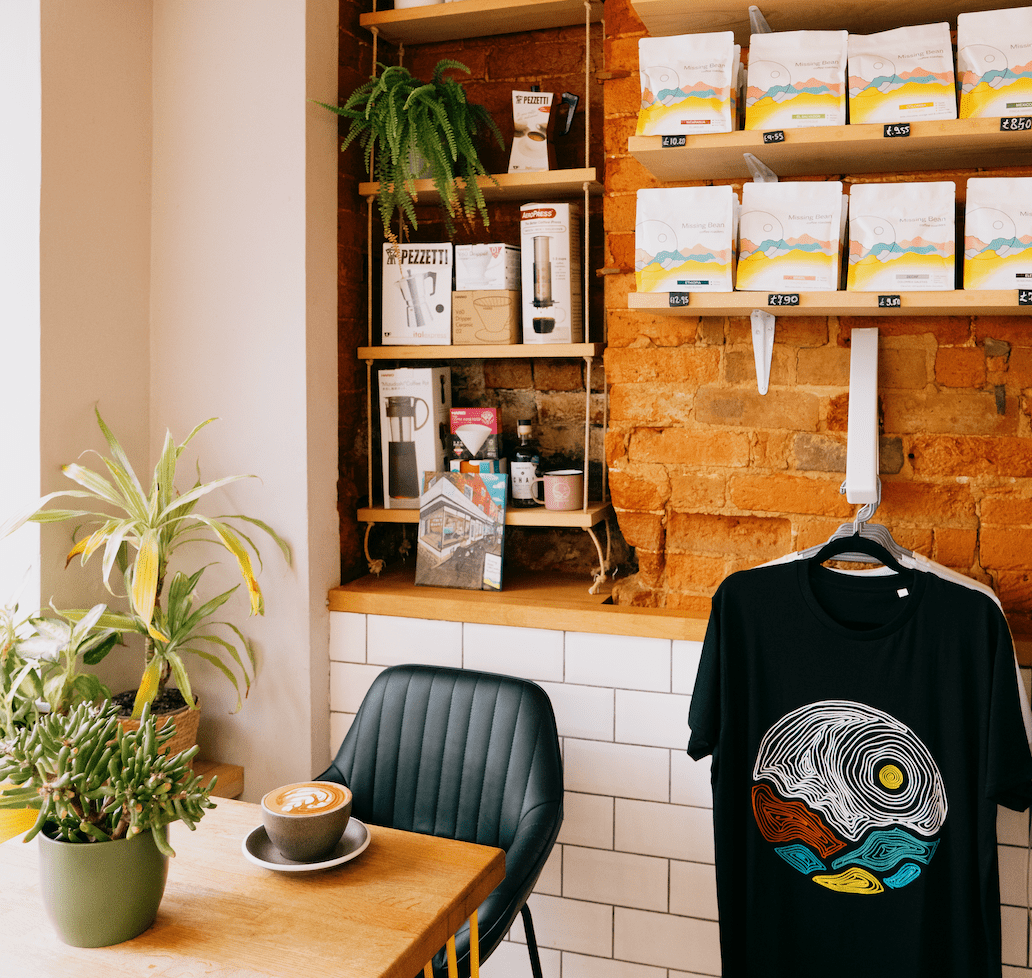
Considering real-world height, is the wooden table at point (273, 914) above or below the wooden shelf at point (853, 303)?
below

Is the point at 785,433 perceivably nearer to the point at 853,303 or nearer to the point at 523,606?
the point at 853,303

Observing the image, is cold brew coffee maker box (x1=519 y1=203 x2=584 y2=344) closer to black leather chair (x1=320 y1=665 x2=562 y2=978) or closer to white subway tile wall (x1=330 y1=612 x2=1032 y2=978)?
white subway tile wall (x1=330 y1=612 x2=1032 y2=978)

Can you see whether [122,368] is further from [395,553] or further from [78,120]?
[395,553]

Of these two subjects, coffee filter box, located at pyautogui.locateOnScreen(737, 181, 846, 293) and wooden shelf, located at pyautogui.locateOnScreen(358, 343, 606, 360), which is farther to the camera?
wooden shelf, located at pyautogui.locateOnScreen(358, 343, 606, 360)

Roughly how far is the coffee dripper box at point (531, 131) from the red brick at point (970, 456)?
1219 mm

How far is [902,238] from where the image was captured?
183cm

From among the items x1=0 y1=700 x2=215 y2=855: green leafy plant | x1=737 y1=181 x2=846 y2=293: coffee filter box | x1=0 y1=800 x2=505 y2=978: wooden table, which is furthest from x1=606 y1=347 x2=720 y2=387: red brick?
x1=0 y1=700 x2=215 y2=855: green leafy plant

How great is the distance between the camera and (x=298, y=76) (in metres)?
2.43

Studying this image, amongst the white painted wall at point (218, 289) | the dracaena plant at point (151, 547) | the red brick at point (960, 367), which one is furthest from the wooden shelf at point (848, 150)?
the dracaena plant at point (151, 547)

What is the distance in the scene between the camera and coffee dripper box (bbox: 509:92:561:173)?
8.29 ft

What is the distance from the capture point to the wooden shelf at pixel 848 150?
5.90ft

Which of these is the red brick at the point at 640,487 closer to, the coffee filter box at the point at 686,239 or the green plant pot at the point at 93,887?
the coffee filter box at the point at 686,239

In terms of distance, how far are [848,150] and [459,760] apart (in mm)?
1518

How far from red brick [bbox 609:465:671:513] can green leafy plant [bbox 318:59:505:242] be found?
742 mm
